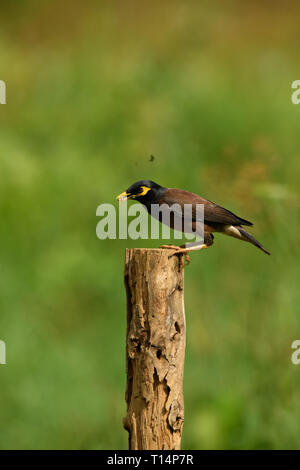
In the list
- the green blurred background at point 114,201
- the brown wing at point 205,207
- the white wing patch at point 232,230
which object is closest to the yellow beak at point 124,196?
the brown wing at point 205,207

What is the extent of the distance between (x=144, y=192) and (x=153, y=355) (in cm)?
81

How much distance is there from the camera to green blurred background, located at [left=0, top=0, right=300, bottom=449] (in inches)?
239

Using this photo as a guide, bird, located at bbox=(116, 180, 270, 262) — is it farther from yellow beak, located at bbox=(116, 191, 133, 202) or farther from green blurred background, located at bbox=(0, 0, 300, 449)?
green blurred background, located at bbox=(0, 0, 300, 449)

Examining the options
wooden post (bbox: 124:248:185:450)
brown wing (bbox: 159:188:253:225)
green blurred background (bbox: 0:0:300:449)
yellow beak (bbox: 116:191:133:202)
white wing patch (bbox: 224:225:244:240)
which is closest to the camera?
wooden post (bbox: 124:248:185:450)

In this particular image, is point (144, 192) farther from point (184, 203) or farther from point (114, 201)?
point (114, 201)

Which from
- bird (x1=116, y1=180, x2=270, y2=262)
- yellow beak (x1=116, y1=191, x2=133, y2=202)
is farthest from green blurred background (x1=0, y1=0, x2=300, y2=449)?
yellow beak (x1=116, y1=191, x2=133, y2=202)

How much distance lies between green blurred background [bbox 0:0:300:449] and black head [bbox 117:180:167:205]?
177cm

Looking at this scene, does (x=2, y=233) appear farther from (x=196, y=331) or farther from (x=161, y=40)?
(x=161, y=40)

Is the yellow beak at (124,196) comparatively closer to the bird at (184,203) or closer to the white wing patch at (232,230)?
the bird at (184,203)

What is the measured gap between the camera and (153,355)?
3.25 metres

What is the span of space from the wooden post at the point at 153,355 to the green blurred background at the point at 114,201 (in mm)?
2175

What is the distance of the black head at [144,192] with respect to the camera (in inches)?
141

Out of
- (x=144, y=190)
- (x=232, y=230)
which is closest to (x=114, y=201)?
(x=232, y=230)

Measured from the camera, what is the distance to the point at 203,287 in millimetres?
7551
